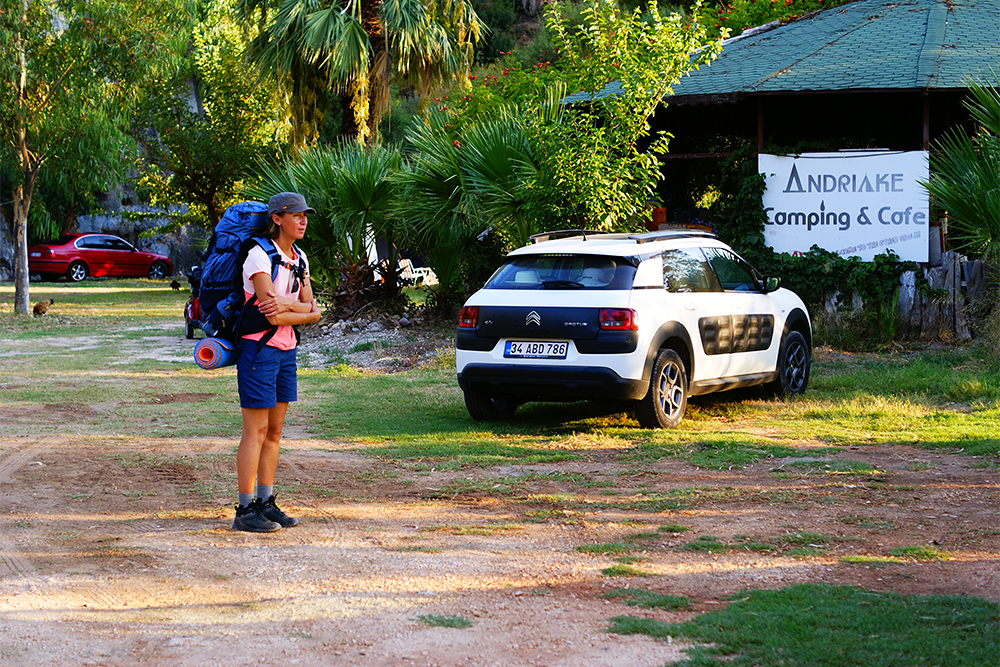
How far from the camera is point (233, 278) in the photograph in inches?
229

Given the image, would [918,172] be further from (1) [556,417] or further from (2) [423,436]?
(2) [423,436]

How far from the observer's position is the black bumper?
8414 mm

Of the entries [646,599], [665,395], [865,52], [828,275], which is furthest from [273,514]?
[865,52]

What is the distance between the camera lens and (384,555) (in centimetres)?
543

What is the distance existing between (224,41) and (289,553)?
94.1 ft

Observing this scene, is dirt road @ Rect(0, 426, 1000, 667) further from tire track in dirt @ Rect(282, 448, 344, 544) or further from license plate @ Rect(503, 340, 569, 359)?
license plate @ Rect(503, 340, 569, 359)

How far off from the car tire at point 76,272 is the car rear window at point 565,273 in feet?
95.6

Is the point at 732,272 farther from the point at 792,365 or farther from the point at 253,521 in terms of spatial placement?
the point at 253,521

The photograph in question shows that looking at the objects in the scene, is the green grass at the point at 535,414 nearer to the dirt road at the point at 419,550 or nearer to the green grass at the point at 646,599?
the dirt road at the point at 419,550

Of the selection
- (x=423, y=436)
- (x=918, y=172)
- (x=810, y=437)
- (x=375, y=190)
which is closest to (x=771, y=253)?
(x=918, y=172)

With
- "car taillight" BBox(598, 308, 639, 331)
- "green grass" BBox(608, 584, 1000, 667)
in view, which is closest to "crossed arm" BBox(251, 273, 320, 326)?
"green grass" BBox(608, 584, 1000, 667)

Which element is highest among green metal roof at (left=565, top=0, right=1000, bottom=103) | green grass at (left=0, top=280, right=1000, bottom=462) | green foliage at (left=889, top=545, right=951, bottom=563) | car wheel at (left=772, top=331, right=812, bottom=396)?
green metal roof at (left=565, top=0, right=1000, bottom=103)

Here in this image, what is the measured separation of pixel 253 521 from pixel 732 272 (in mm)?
5835

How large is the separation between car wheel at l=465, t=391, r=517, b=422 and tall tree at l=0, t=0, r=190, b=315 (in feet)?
46.6
